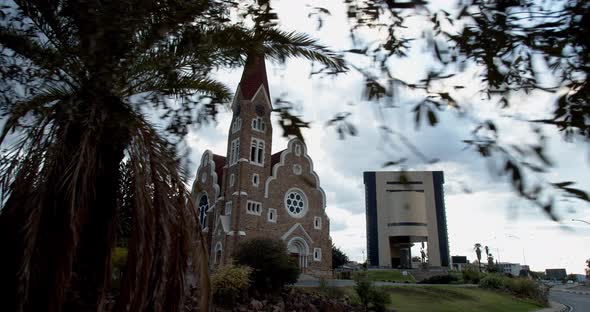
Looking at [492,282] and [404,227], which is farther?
[404,227]

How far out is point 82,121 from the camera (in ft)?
17.6

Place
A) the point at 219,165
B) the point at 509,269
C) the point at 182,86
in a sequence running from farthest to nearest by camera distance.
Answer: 1. the point at 509,269
2. the point at 219,165
3. the point at 182,86

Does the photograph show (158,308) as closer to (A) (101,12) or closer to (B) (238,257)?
(A) (101,12)

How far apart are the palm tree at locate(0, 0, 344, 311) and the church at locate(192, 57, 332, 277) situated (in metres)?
25.1

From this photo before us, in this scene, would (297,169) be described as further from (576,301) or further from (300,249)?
(576,301)

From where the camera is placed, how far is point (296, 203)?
3669 centimetres

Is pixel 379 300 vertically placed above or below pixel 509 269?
below

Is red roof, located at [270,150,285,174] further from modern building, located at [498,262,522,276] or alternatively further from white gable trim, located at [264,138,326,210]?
modern building, located at [498,262,522,276]

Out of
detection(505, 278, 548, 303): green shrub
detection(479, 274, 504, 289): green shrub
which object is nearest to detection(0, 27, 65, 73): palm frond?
detection(505, 278, 548, 303): green shrub

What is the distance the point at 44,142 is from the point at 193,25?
263 cm

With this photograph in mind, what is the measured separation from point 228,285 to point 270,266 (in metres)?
Answer: 2.92

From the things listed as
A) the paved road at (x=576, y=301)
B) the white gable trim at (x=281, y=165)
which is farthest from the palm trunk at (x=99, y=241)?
the paved road at (x=576, y=301)

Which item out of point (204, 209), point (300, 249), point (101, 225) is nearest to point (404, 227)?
point (300, 249)

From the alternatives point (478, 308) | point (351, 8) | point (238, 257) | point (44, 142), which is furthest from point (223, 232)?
point (351, 8)
